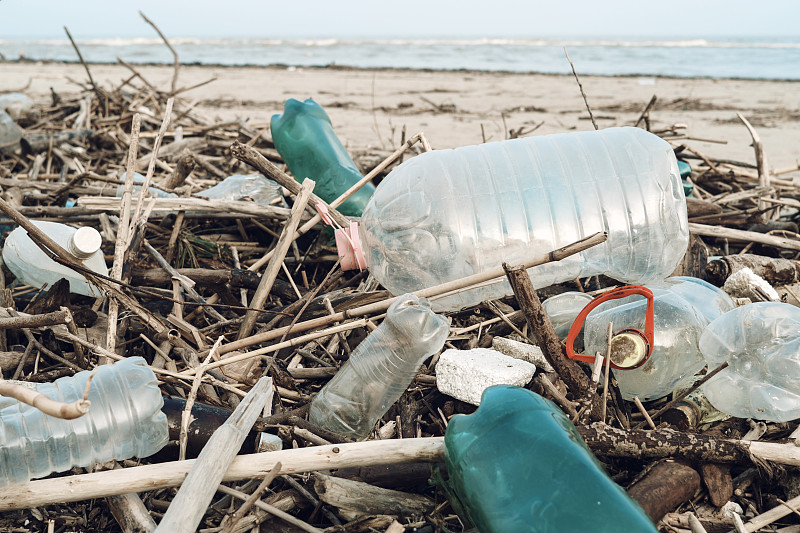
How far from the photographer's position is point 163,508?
150 cm

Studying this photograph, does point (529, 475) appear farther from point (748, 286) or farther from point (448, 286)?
point (748, 286)

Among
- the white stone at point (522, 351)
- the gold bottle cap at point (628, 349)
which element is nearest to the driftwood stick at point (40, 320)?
the white stone at point (522, 351)

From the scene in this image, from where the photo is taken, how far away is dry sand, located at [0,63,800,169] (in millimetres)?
6785

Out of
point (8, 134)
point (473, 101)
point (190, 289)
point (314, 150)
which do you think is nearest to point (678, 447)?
point (190, 289)

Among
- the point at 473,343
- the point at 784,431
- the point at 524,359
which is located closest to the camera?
the point at 784,431

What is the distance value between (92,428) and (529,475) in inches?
39.9

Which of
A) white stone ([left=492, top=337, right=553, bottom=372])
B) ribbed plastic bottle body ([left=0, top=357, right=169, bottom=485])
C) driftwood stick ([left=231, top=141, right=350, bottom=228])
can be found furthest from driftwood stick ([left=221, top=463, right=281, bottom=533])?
driftwood stick ([left=231, top=141, right=350, bottom=228])

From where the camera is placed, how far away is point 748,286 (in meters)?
2.21

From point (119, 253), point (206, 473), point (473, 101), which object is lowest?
point (206, 473)

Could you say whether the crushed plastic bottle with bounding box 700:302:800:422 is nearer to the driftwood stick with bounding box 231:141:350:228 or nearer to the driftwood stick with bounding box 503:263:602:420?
the driftwood stick with bounding box 503:263:602:420

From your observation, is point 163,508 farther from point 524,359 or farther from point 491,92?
point 491,92

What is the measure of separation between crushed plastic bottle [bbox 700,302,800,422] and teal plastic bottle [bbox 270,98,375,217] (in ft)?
5.21

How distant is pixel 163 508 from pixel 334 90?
9856mm

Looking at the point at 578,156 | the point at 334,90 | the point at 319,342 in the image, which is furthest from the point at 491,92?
the point at 319,342
